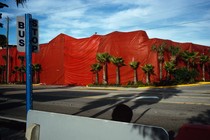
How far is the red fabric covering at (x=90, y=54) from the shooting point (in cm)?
3353

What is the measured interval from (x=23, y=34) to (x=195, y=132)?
17.1 feet

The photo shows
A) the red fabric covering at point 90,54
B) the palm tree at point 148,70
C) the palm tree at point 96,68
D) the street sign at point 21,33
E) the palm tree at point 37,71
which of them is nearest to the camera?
the street sign at point 21,33

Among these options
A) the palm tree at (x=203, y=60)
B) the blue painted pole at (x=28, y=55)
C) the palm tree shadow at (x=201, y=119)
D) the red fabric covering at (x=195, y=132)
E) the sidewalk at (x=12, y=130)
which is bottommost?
the palm tree shadow at (x=201, y=119)

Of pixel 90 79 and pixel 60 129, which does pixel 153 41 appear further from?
pixel 60 129

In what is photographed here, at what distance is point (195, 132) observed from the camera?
10.2 ft

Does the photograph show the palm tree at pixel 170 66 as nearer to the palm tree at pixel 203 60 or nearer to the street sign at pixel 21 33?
the palm tree at pixel 203 60

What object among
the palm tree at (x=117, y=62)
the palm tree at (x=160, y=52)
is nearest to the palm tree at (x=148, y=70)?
the palm tree at (x=160, y=52)

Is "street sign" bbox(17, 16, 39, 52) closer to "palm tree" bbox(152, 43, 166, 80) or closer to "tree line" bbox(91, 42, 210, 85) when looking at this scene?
"tree line" bbox(91, 42, 210, 85)

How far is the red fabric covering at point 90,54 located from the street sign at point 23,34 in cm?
2636

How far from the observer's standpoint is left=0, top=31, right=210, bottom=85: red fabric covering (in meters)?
33.5

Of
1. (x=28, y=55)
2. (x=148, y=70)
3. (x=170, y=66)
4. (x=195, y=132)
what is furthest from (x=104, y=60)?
(x=195, y=132)

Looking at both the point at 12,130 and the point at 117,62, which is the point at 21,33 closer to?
the point at 12,130

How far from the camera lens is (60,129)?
4297 millimetres

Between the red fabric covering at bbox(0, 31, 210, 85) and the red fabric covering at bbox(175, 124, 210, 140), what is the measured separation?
2968 cm
